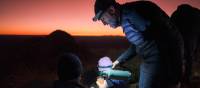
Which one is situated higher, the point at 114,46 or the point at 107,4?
the point at 107,4

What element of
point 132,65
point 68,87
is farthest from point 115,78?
point 132,65

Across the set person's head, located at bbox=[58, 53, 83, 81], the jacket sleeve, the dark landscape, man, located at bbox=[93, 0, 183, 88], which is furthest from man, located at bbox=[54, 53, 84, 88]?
the dark landscape

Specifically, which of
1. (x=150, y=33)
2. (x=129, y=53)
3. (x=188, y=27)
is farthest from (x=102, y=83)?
(x=188, y=27)

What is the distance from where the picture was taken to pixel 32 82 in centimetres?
745

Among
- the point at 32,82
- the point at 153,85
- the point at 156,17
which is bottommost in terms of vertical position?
the point at 32,82

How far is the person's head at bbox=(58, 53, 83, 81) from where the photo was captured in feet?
12.5

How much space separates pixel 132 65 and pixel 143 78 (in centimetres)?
333

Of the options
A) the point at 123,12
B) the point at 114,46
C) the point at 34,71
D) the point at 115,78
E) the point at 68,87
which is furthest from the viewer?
the point at 114,46

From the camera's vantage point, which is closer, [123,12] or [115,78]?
[123,12]

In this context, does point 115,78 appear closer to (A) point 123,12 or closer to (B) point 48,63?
(A) point 123,12

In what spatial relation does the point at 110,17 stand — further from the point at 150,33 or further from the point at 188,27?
the point at 188,27

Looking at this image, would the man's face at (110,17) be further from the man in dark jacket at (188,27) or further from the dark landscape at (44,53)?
the dark landscape at (44,53)

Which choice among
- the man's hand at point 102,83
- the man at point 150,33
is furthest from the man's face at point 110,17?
the man's hand at point 102,83

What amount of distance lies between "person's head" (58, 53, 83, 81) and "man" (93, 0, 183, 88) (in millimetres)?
558
